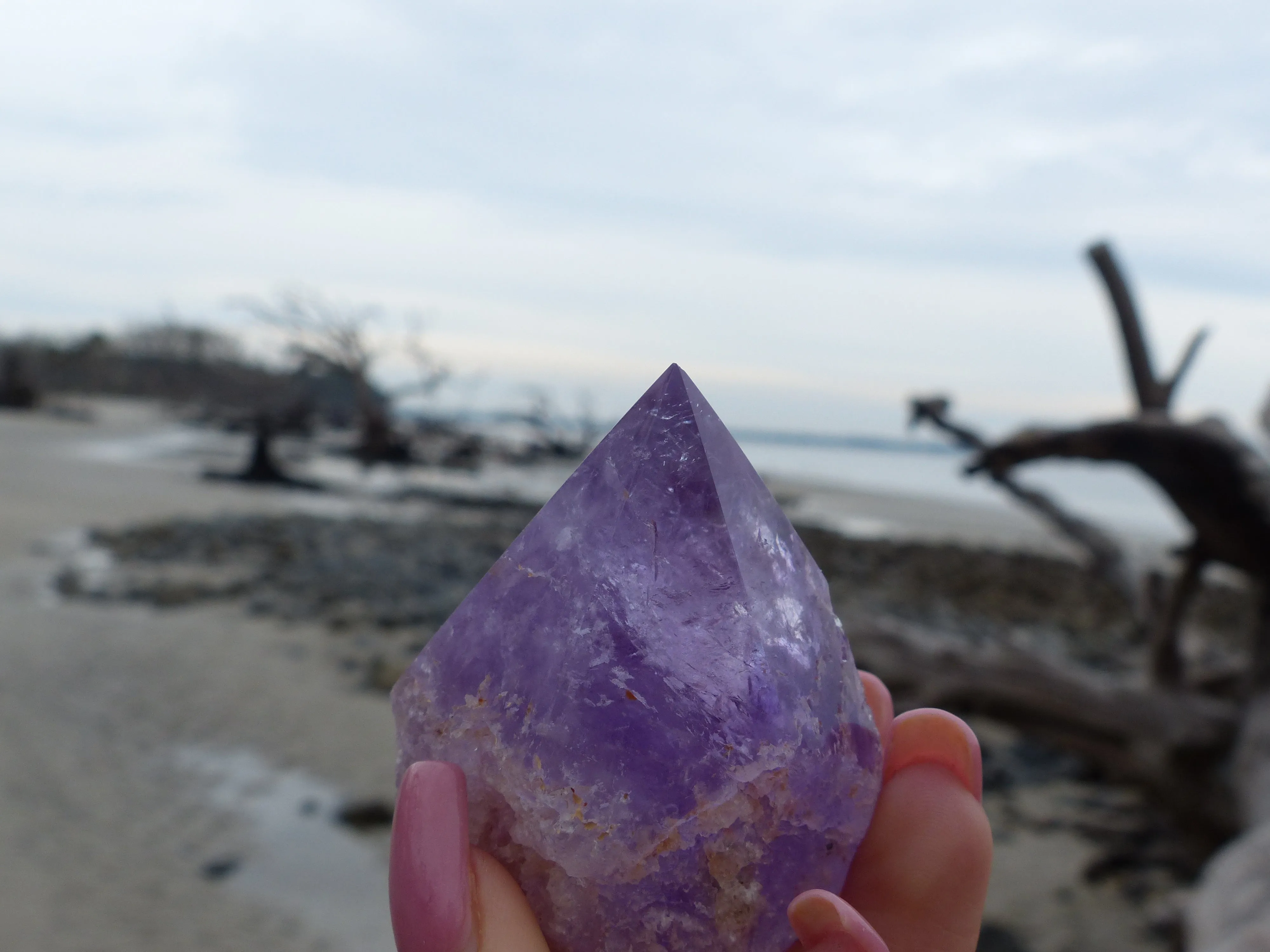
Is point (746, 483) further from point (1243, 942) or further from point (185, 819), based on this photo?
point (185, 819)

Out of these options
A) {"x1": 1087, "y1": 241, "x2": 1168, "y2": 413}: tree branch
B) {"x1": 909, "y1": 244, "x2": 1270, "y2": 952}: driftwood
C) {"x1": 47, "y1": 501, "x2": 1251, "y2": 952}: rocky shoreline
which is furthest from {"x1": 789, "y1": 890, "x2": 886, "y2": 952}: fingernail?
{"x1": 47, "y1": 501, "x2": 1251, "y2": 952}: rocky shoreline

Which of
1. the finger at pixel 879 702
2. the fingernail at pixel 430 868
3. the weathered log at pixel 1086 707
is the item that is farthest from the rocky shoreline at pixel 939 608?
the fingernail at pixel 430 868

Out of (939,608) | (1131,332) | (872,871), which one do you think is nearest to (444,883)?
(872,871)

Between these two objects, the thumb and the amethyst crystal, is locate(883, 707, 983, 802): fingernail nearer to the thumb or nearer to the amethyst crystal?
the amethyst crystal

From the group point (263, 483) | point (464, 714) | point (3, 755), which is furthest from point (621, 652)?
point (263, 483)

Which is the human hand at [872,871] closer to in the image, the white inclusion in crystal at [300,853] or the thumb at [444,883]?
the thumb at [444,883]

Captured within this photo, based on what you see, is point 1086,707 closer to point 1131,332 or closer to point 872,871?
point 1131,332
